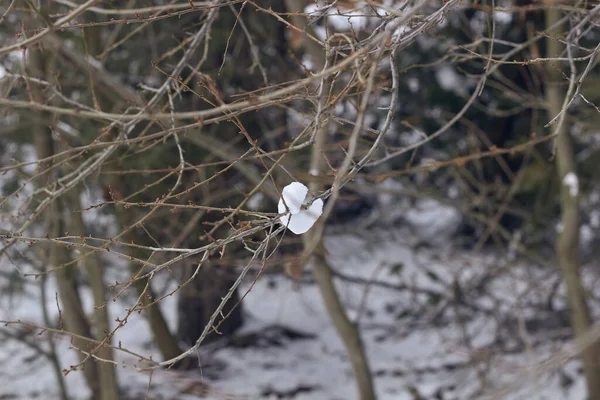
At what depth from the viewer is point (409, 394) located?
658 centimetres

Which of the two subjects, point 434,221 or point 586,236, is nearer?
point 586,236

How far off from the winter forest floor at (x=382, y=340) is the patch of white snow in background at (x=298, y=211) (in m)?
4.18

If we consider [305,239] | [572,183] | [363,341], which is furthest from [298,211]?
[363,341]

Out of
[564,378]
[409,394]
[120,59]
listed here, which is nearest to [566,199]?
[564,378]

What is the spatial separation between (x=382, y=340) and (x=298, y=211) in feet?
20.6

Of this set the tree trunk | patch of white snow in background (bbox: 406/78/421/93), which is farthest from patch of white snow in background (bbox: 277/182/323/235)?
patch of white snow in background (bbox: 406/78/421/93)

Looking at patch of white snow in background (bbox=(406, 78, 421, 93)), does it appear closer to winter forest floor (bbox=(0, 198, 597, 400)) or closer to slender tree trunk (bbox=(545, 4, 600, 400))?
winter forest floor (bbox=(0, 198, 597, 400))

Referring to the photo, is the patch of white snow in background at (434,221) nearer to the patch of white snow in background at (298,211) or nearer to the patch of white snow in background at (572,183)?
the patch of white snow in background at (572,183)

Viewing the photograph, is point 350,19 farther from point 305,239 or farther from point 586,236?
point 586,236

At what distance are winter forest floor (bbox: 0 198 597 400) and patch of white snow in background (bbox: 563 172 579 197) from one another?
93cm

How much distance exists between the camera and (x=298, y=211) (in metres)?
1.84

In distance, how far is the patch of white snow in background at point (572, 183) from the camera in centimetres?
538

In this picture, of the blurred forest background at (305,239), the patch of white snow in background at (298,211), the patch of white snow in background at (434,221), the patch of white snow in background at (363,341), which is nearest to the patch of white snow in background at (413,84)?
the blurred forest background at (305,239)

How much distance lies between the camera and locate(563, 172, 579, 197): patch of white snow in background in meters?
5.38
